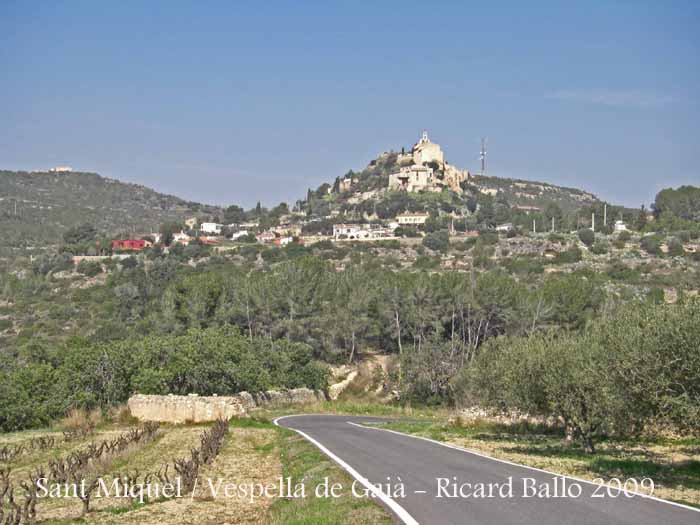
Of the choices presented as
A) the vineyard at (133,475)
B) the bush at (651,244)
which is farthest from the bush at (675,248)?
the vineyard at (133,475)

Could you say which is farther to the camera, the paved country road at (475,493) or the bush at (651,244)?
the bush at (651,244)

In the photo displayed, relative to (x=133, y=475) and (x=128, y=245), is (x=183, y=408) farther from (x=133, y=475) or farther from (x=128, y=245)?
(x=128, y=245)

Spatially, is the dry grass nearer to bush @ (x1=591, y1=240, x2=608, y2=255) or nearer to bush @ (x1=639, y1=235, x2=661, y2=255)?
bush @ (x1=591, y1=240, x2=608, y2=255)

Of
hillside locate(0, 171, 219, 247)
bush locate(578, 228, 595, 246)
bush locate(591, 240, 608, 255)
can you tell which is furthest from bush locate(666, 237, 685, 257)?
hillside locate(0, 171, 219, 247)

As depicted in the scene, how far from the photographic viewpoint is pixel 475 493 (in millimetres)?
11320

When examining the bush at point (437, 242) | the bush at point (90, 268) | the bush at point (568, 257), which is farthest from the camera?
the bush at point (437, 242)

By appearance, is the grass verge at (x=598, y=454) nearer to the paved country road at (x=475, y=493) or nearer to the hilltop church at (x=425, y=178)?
the paved country road at (x=475, y=493)

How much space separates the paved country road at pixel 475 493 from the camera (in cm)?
942

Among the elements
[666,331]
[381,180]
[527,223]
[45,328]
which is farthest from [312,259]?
[381,180]

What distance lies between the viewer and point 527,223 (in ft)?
488

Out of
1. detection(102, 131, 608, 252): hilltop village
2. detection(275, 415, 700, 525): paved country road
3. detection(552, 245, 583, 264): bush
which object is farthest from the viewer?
detection(102, 131, 608, 252): hilltop village

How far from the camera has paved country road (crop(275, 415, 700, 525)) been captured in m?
9.42

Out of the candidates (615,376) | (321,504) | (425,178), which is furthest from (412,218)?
(321,504)

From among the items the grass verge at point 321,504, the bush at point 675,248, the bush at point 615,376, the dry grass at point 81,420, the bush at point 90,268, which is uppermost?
the bush at point 675,248
